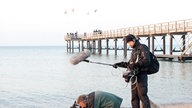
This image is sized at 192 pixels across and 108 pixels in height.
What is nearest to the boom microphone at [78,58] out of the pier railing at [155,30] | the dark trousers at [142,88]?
the dark trousers at [142,88]

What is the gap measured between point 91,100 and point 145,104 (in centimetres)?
220

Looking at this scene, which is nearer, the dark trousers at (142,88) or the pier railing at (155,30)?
the dark trousers at (142,88)

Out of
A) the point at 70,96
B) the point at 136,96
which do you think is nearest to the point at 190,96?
the point at 70,96

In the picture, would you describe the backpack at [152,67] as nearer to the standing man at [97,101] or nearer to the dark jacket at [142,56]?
the dark jacket at [142,56]

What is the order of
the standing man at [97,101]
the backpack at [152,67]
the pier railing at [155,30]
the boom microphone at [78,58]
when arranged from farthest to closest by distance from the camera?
the pier railing at [155,30] < the backpack at [152,67] < the boom microphone at [78,58] < the standing man at [97,101]

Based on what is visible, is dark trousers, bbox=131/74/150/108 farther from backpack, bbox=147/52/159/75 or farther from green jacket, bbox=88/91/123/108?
green jacket, bbox=88/91/123/108

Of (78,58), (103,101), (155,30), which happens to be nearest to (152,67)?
(78,58)

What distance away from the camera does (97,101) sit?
5.34 metres

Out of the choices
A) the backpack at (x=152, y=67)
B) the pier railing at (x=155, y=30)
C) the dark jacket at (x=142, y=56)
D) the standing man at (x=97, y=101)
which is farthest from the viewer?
the pier railing at (x=155, y=30)

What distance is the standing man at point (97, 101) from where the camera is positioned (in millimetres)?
5227

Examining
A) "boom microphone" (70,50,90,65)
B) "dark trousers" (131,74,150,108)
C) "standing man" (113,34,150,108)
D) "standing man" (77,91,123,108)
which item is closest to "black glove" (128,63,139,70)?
"standing man" (113,34,150,108)

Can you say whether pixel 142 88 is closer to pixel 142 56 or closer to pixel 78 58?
pixel 142 56

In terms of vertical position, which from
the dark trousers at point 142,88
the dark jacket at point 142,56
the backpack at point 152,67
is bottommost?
the dark trousers at point 142,88

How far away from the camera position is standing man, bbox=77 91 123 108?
5.23 m
